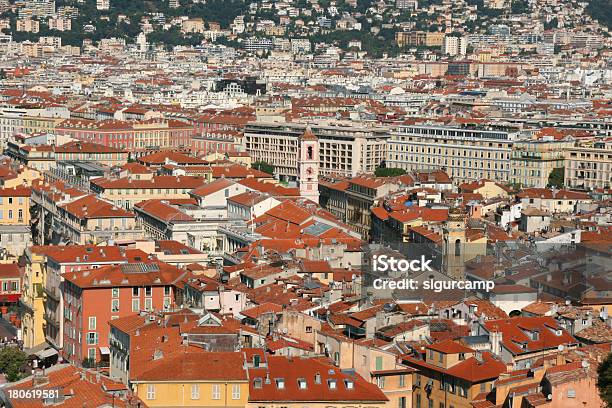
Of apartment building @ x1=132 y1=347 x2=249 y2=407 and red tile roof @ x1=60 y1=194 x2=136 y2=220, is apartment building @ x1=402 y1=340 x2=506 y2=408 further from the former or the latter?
red tile roof @ x1=60 y1=194 x2=136 y2=220

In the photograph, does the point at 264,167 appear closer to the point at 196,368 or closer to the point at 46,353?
the point at 46,353

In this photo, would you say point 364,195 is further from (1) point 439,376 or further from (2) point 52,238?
(1) point 439,376

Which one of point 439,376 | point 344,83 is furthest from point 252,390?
point 344,83

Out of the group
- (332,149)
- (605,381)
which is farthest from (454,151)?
(605,381)

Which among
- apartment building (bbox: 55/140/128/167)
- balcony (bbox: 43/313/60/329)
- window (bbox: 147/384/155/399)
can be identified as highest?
window (bbox: 147/384/155/399)

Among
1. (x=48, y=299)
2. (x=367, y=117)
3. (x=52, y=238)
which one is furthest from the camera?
(x=367, y=117)

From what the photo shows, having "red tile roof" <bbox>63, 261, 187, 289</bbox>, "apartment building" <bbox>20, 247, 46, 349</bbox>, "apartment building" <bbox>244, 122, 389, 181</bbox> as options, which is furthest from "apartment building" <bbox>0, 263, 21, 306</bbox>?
"apartment building" <bbox>244, 122, 389, 181</bbox>
